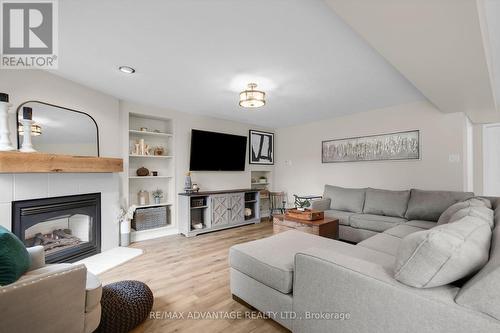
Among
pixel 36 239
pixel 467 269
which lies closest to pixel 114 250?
pixel 36 239

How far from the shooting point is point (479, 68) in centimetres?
187

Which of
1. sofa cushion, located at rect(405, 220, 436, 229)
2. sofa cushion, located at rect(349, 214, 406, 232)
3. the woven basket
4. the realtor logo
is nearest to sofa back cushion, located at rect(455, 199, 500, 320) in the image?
sofa cushion, located at rect(405, 220, 436, 229)

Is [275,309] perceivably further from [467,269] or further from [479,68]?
[479,68]

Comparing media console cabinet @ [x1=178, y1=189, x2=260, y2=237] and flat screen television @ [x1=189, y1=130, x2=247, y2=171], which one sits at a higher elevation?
flat screen television @ [x1=189, y1=130, x2=247, y2=171]

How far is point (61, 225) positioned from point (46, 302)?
2322 mm

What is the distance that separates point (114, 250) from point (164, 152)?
1.80 m

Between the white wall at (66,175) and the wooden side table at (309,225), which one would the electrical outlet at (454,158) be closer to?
the wooden side table at (309,225)

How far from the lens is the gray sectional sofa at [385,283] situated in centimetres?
88

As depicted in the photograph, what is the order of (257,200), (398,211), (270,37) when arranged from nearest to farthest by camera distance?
(270,37), (398,211), (257,200)

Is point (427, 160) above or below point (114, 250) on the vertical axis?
above

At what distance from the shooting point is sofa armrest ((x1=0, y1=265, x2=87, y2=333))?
2.96ft

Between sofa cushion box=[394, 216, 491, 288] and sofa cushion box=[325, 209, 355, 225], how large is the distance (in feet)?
7.74

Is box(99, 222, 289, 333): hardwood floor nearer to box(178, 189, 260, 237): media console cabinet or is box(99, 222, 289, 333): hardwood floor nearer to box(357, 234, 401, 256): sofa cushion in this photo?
box(178, 189, 260, 237): media console cabinet

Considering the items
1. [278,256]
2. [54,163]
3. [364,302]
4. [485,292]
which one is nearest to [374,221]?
[278,256]
